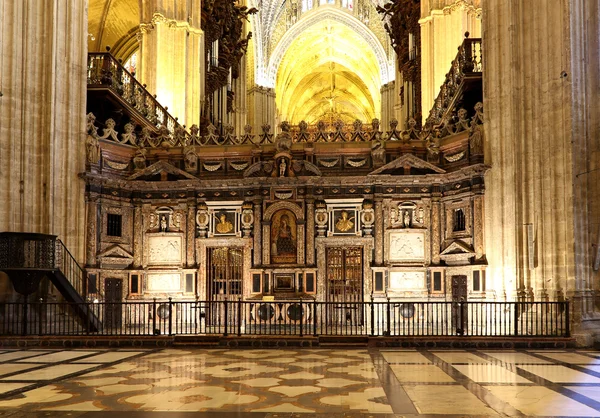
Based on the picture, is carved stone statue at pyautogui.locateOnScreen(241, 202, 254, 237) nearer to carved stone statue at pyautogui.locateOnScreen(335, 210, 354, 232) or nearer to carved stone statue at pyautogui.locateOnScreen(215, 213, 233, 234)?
carved stone statue at pyautogui.locateOnScreen(215, 213, 233, 234)

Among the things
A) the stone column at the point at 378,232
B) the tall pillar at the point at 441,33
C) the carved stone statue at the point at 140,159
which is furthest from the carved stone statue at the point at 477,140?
the carved stone statue at the point at 140,159

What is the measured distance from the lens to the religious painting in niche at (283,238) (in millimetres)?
19516

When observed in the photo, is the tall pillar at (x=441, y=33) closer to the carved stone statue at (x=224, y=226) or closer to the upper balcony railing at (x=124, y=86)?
the upper balcony railing at (x=124, y=86)

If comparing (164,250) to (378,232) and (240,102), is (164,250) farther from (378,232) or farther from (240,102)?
(240,102)

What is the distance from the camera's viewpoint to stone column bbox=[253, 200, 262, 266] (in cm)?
1955

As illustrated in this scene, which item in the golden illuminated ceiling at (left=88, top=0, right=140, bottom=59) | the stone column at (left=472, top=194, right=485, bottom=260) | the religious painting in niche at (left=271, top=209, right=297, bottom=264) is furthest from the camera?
the golden illuminated ceiling at (left=88, top=0, right=140, bottom=59)

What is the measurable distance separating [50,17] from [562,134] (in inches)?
501

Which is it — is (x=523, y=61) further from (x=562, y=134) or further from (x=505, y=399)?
(x=505, y=399)

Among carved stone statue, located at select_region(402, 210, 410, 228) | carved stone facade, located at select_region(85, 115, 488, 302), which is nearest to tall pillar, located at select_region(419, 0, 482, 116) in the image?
carved stone facade, located at select_region(85, 115, 488, 302)

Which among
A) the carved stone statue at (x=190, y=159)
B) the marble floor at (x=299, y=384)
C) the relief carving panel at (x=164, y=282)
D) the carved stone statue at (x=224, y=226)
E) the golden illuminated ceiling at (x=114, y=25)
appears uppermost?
the golden illuminated ceiling at (x=114, y=25)

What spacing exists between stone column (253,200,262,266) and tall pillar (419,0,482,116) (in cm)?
1084

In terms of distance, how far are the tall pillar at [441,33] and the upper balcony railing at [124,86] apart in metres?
10.4

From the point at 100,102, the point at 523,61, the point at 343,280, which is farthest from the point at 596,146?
the point at 100,102

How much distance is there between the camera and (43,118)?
1722cm
